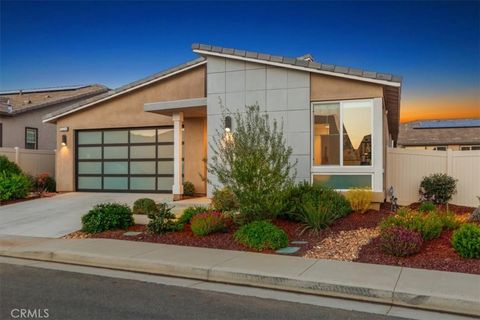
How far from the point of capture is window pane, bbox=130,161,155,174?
1773 centimetres

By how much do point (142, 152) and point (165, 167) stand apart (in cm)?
127

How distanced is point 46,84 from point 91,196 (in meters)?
17.4

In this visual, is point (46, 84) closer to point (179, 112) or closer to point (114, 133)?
point (114, 133)

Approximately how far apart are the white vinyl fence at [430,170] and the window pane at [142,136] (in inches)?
357

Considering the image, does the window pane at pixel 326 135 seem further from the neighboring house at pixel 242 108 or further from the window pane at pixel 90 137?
the window pane at pixel 90 137

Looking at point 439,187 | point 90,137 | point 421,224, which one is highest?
point 90,137

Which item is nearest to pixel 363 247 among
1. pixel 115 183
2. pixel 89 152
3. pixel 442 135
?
pixel 115 183

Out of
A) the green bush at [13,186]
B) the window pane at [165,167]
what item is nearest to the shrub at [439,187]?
the window pane at [165,167]

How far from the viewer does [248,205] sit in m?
10.2

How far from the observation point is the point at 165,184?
17484 mm

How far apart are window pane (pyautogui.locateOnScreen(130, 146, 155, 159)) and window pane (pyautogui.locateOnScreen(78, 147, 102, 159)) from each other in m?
1.61

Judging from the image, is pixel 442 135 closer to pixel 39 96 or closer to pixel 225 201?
pixel 225 201

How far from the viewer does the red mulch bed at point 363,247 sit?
752cm

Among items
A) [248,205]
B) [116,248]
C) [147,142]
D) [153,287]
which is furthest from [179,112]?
[153,287]
